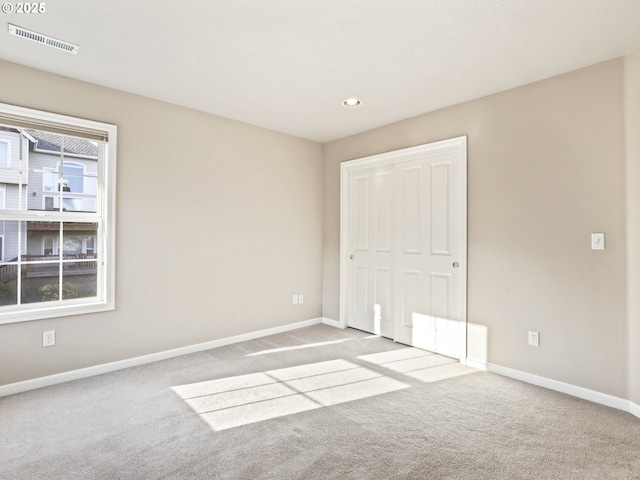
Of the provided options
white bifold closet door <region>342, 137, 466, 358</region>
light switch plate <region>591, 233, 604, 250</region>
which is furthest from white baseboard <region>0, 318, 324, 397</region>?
light switch plate <region>591, 233, 604, 250</region>

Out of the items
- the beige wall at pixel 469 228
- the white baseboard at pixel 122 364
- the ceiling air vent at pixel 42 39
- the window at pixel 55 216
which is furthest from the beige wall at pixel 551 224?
the window at pixel 55 216

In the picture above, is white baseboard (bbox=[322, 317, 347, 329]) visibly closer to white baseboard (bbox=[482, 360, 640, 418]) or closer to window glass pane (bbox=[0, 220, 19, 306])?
white baseboard (bbox=[482, 360, 640, 418])

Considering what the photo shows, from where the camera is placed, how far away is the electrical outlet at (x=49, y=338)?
9.19 ft

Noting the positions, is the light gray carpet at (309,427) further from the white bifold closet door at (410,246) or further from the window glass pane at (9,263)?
the window glass pane at (9,263)

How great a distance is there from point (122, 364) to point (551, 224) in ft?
13.0

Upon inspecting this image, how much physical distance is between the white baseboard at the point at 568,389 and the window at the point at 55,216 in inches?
142

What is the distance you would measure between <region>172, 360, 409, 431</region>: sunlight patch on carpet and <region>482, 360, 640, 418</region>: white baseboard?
3.15ft

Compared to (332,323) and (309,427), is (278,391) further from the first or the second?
(332,323)

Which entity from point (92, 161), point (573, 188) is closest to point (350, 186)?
point (573, 188)

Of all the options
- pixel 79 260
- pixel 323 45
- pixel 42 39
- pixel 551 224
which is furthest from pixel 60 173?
pixel 551 224

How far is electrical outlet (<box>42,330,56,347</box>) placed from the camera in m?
2.80

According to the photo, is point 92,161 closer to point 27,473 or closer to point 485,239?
point 27,473

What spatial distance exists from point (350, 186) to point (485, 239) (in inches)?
76.8

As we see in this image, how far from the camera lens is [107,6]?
2012 millimetres
